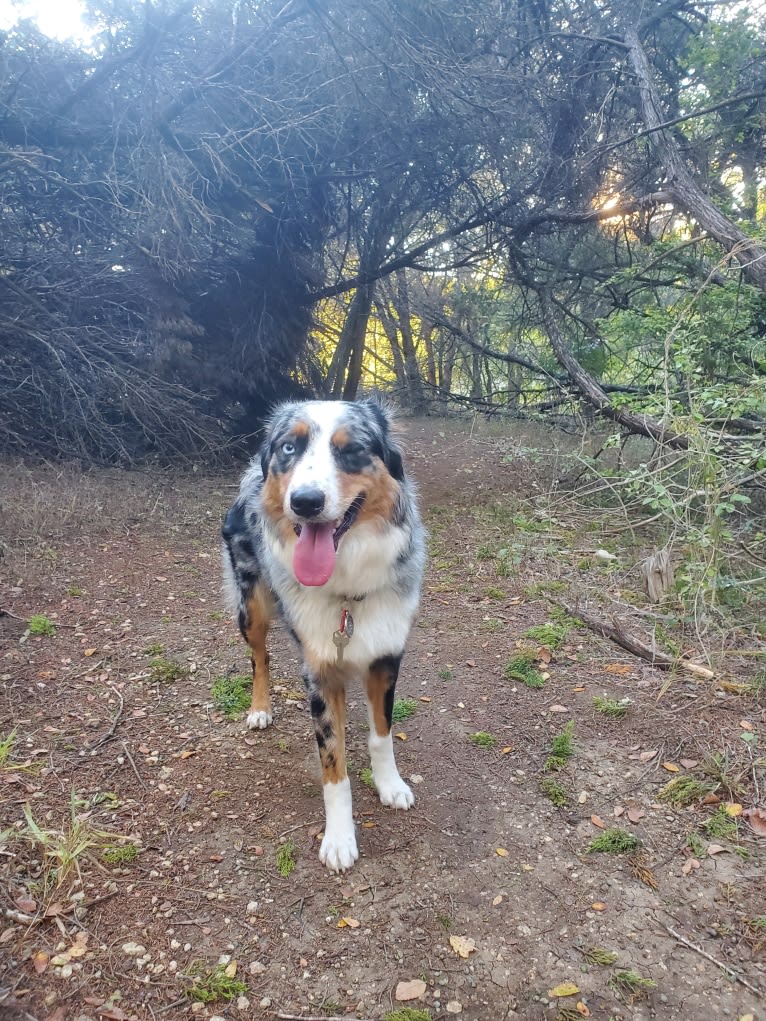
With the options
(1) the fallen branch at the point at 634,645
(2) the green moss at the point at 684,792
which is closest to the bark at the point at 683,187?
(1) the fallen branch at the point at 634,645

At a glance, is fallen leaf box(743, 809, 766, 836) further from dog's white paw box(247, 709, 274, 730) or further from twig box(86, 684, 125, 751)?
twig box(86, 684, 125, 751)

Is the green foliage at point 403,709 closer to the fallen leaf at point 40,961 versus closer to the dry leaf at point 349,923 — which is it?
the dry leaf at point 349,923

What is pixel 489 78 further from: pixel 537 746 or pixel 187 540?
pixel 537 746

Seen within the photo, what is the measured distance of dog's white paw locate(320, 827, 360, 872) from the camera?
106 inches

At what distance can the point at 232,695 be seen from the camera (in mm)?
3992

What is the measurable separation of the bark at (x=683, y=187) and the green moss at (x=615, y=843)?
4.60 meters

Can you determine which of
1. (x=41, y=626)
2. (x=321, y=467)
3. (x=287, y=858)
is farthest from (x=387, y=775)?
(x=41, y=626)

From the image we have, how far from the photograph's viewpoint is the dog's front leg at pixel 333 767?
278cm

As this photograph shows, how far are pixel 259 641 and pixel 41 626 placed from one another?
183 centimetres

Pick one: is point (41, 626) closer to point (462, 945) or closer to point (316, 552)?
point (316, 552)

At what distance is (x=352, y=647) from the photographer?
2859 mm

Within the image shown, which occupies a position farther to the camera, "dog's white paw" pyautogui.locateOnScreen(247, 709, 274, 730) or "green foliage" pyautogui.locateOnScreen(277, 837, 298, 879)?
"dog's white paw" pyautogui.locateOnScreen(247, 709, 274, 730)

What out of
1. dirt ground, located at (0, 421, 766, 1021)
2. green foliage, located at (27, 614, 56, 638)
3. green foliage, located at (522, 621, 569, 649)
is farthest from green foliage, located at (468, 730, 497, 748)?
green foliage, located at (27, 614, 56, 638)

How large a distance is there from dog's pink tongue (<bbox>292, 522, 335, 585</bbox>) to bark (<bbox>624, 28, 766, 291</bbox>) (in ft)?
14.9
